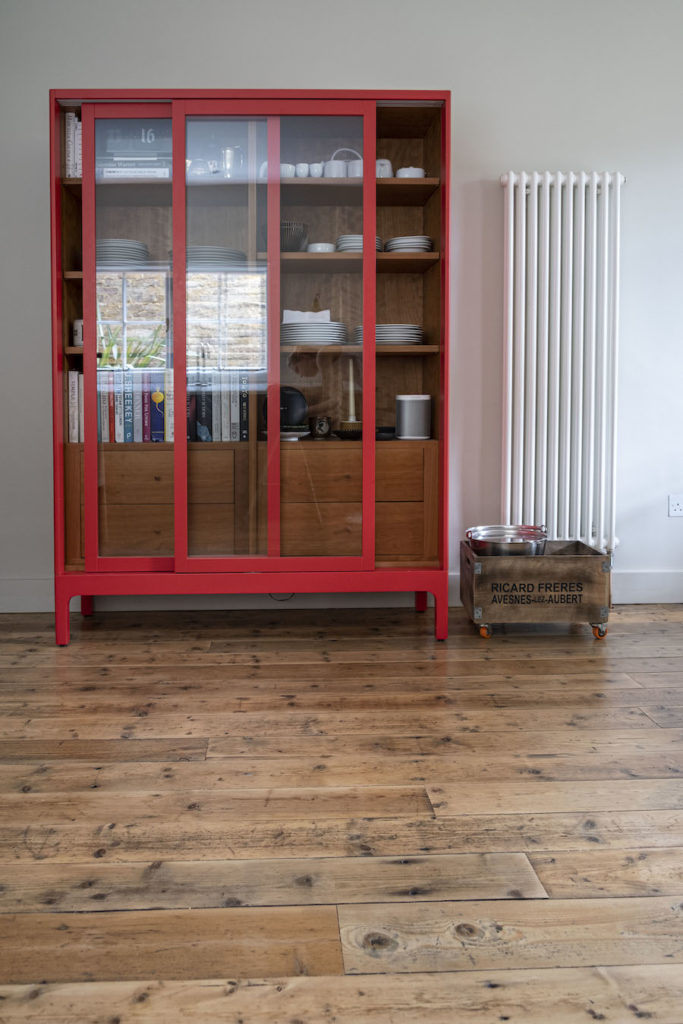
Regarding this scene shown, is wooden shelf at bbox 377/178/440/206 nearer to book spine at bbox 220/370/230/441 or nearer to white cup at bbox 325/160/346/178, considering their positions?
white cup at bbox 325/160/346/178

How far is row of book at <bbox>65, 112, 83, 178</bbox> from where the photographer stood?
2973mm

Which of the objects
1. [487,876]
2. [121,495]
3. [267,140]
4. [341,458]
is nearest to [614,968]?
[487,876]

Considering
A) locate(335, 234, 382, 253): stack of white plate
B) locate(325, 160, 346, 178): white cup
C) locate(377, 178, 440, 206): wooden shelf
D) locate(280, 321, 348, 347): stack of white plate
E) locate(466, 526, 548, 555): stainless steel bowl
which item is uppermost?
locate(325, 160, 346, 178): white cup

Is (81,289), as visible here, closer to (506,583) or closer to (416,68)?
(416,68)

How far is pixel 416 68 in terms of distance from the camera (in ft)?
11.3

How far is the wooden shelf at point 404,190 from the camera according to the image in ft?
10.1

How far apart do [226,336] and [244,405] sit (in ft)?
0.83

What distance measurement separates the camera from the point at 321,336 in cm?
307

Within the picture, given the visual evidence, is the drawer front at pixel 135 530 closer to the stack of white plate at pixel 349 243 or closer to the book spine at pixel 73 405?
the book spine at pixel 73 405

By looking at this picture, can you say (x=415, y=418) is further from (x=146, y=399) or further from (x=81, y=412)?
(x=81, y=412)

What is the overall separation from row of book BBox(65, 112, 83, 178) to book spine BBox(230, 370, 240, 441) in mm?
888

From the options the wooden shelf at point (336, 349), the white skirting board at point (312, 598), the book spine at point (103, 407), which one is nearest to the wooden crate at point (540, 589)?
the white skirting board at point (312, 598)

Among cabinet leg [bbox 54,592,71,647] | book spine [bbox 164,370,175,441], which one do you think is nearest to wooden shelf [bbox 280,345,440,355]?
book spine [bbox 164,370,175,441]

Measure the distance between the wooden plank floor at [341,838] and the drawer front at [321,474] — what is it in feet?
1.98
